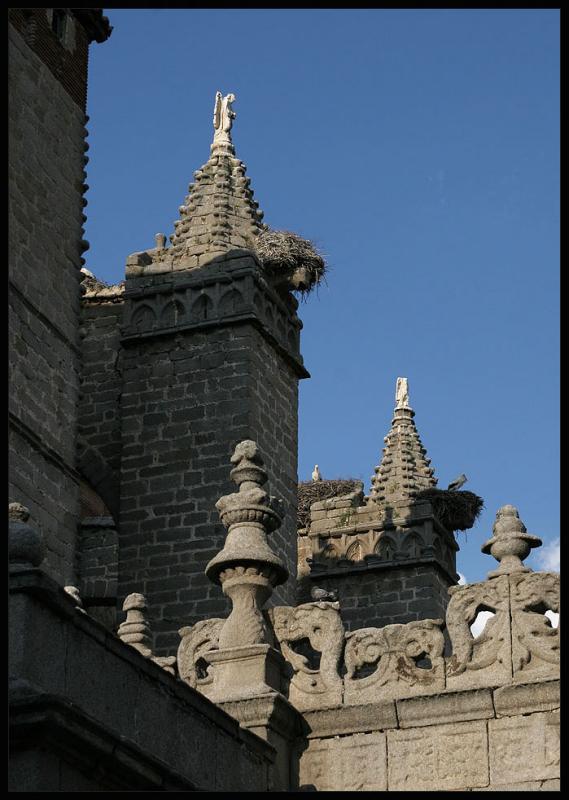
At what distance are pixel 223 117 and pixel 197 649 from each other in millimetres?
13587

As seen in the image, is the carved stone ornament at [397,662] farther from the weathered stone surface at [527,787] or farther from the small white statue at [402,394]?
the small white statue at [402,394]

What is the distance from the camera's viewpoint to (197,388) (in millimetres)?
22156

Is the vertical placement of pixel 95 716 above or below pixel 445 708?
below

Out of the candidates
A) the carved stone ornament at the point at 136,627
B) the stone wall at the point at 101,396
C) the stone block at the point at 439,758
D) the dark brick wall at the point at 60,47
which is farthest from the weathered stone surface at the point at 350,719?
the dark brick wall at the point at 60,47

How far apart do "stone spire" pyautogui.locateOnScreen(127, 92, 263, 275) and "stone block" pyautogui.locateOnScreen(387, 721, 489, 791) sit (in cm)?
1212

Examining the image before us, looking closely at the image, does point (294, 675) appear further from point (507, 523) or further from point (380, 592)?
point (380, 592)

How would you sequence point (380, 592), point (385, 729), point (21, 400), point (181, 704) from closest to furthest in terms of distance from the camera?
point (181, 704)
point (385, 729)
point (21, 400)
point (380, 592)

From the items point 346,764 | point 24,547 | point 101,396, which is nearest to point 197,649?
point 346,764

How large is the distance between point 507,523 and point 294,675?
1667 millimetres

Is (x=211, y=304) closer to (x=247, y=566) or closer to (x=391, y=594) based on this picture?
(x=391, y=594)

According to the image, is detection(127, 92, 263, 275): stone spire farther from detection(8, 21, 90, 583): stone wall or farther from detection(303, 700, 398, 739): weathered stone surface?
detection(303, 700, 398, 739): weathered stone surface

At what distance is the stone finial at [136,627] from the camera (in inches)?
532
